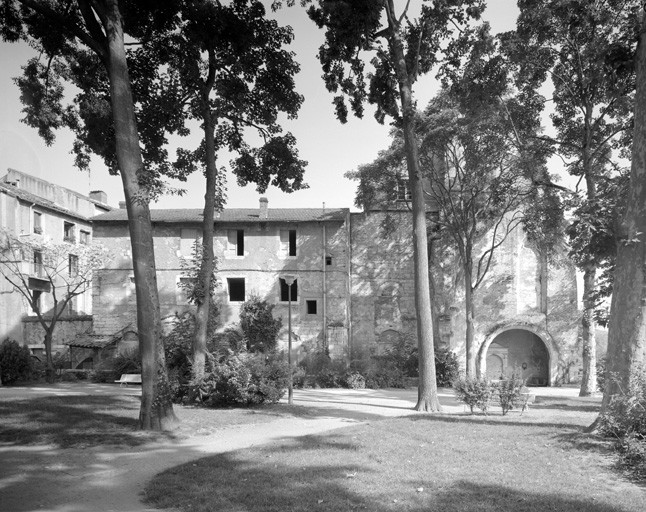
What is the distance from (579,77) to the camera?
1759 cm

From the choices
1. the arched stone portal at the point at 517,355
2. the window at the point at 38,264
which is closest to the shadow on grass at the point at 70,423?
the window at the point at 38,264

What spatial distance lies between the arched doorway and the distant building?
76.5ft

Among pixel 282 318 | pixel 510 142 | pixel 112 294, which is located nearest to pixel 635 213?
pixel 510 142

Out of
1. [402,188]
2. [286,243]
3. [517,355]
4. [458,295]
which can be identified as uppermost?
[402,188]

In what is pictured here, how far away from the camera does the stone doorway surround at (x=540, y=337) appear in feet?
91.8

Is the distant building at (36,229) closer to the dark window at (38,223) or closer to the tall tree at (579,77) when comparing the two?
the dark window at (38,223)

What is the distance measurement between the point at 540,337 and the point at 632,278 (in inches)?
808

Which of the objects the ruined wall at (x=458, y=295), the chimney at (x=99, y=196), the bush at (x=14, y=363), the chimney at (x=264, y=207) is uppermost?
the chimney at (x=99, y=196)

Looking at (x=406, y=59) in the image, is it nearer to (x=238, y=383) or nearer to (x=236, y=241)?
(x=238, y=383)

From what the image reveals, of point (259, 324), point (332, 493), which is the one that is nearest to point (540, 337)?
point (259, 324)

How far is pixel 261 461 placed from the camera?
7965mm

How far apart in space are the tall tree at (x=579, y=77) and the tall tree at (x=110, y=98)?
11297 mm

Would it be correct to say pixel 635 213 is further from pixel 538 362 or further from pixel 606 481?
pixel 538 362

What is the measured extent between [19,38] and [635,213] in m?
15.2
